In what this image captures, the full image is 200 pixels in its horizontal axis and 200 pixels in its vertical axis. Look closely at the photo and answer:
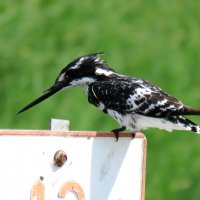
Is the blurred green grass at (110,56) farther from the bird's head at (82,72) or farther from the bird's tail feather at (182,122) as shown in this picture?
the bird's tail feather at (182,122)

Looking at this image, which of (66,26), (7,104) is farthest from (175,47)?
(7,104)

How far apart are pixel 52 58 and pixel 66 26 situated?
48 centimetres

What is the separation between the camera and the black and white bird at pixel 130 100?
Result: 21.4ft

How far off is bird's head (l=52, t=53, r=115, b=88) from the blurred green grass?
216cm

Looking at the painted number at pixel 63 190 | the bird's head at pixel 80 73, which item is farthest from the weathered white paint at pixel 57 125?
the bird's head at pixel 80 73

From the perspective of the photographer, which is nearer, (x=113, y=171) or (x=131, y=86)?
(x=113, y=171)

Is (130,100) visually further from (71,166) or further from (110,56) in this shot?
(110,56)

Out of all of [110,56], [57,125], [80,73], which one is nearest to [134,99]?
[80,73]

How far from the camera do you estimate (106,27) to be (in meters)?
10.5

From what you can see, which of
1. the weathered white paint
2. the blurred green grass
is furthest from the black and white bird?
the blurred green grass

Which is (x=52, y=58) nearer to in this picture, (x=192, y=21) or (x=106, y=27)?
(x=106, y=27)

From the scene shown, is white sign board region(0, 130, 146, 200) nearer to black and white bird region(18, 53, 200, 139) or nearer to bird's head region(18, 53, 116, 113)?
black and white bird region(18, 53, 200, 139)

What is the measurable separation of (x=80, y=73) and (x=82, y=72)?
0.03 metres

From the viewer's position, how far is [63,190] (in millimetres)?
4715
